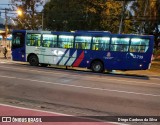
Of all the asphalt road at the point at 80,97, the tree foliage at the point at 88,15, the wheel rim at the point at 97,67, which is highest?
the tree foliage at the point at 88,15

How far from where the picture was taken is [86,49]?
79.3 feet

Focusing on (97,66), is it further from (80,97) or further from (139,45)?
(80,97)

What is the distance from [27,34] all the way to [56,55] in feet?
10.6

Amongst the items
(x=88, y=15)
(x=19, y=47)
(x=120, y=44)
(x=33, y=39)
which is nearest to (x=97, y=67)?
(x=120, y=44)

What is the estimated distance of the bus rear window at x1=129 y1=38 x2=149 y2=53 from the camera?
22.4m

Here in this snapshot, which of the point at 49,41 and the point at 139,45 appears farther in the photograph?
the point at 49,41

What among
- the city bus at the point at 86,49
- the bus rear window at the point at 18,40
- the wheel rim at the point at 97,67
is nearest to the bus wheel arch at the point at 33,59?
Answer: the city bus at the point at 86,49

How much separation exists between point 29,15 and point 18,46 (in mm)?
36745

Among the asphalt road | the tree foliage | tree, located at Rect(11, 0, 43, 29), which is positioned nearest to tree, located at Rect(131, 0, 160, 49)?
the tree foliage

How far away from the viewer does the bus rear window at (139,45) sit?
22.4 metres

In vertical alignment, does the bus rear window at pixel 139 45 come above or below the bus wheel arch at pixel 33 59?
above

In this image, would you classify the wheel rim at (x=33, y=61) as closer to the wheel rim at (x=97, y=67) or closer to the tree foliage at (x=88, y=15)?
the wheel rim at (x=97, y=67)

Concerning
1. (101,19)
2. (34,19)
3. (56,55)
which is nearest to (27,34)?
(56,55)

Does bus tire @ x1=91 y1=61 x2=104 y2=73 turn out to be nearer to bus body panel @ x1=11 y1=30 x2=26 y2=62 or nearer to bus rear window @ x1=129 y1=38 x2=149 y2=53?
bus rear window @ x1=129 y1=38 x2=149 y2=53
